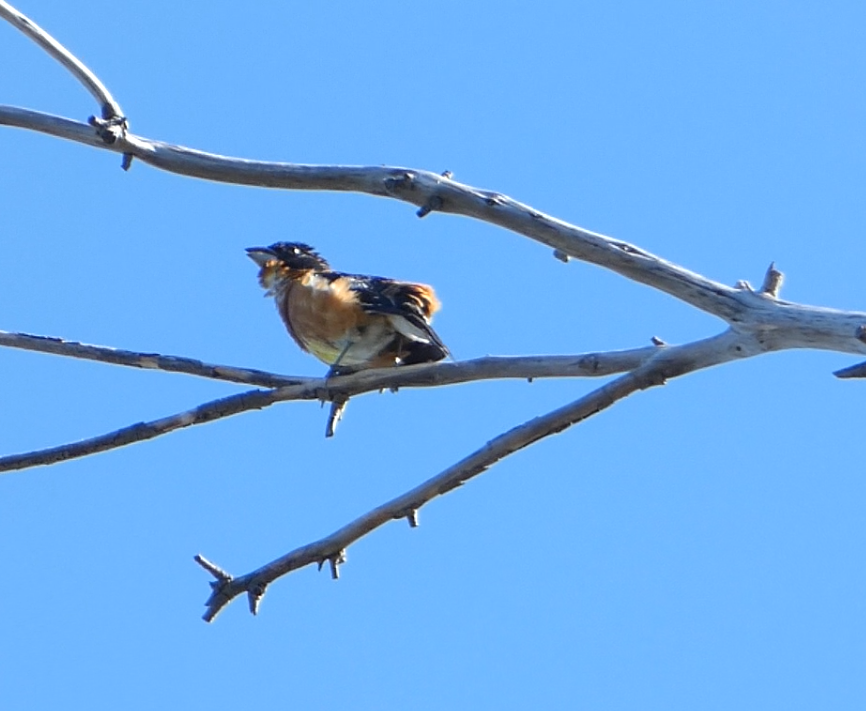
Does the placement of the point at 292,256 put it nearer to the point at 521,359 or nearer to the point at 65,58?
the point at 65,58

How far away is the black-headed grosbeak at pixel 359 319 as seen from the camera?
334 inches

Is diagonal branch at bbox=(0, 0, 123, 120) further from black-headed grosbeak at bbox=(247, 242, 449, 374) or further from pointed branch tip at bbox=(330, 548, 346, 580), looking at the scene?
black-headed grosbeak at bbox=(247, 242, 449, 374)

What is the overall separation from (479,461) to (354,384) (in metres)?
1.25

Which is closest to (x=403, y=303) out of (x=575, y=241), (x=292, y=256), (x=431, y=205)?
(x=292, y=256)

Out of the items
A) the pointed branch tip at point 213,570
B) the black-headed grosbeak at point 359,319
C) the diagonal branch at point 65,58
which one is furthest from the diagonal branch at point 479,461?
the black-headed grosbeak at point 359,319

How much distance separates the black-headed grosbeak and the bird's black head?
0.22 m

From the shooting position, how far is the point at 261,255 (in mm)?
10367

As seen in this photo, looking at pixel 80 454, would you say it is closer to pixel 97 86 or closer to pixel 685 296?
pixel 97 86

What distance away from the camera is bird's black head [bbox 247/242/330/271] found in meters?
10.1

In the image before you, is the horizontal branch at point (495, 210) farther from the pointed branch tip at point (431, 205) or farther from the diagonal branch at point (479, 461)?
the diagonal branch at point (479, 461)

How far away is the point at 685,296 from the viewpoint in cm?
511

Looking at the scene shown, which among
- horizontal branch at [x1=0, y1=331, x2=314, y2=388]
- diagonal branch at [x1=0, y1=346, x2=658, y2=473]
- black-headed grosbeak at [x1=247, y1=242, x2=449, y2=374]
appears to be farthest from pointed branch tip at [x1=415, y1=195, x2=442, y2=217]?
black-headed grosbeak at [x1=247, y1=242, x2=449, y2=374]

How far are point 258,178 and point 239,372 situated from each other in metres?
1.11

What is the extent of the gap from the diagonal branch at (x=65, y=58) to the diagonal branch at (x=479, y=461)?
201 cm
